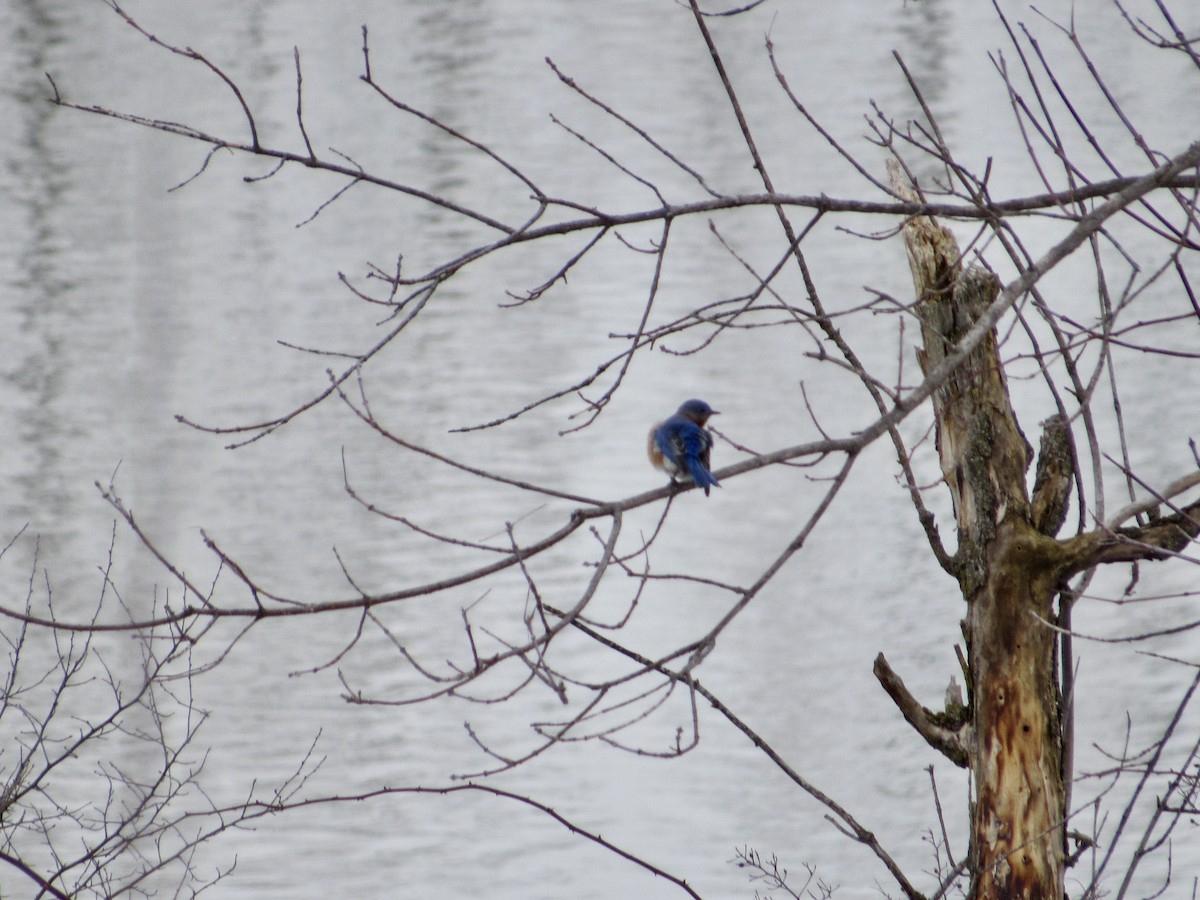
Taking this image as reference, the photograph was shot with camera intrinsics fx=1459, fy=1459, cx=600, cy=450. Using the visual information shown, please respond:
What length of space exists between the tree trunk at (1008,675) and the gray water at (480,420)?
0.74 metres

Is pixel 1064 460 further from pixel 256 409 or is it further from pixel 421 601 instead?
pixel 256 409

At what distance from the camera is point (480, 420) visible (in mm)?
10562

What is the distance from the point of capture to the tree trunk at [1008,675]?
3002 millimetres

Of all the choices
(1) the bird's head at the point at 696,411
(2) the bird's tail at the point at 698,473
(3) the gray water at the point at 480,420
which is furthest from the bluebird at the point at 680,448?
(3) the gray water at the point at 480,420

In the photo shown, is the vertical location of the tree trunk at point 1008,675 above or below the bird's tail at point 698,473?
below

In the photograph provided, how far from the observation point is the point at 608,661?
27.7ft

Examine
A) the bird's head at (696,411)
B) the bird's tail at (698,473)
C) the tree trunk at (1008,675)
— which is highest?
the bird's head at (696,411)

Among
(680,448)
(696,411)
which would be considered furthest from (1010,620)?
(696,411)

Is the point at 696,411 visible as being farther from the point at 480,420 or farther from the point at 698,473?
the point at 480,420

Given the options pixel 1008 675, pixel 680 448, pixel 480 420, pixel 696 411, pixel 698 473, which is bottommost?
pixel 1008 675

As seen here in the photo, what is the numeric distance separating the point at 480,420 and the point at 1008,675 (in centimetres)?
773

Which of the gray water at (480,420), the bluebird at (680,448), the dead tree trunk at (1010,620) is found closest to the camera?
the dead tree trunk at (1010,620)

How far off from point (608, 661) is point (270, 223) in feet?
30.1

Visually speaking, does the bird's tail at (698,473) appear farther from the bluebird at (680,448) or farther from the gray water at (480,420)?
the gray water at (480,420)
